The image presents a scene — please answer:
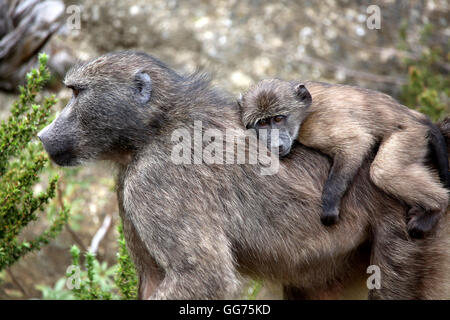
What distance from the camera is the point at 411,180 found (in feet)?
8.73

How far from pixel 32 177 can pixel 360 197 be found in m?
1.78

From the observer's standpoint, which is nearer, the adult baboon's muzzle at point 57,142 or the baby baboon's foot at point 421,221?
the baby baboon's foot at point 421,221

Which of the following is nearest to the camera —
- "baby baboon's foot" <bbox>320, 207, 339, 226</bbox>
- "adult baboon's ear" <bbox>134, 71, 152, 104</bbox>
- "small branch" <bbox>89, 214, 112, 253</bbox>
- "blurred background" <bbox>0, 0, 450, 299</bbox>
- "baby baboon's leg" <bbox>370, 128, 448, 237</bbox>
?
"baby baboon's leg" <bbox>370, 128, 448, 237</bbox>

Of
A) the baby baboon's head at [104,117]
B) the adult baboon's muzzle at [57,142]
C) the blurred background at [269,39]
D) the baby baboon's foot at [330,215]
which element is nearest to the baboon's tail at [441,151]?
the baby baboon's foot at [330,215]

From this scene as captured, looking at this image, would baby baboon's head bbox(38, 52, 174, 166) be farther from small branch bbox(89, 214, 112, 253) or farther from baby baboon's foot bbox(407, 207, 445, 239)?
small branch bbox(89, 214, 112, 253)

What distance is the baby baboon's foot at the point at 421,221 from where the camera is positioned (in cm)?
267

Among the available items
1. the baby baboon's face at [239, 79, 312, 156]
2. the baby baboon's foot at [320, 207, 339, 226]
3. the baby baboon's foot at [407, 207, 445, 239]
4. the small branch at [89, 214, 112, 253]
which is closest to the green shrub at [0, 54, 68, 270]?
the small branch at [89, 214, 112, 253]

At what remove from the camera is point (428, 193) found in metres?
2.63

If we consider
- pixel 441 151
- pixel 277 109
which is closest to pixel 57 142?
pixel 277 109

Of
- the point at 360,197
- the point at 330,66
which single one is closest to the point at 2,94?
the point at 330,66

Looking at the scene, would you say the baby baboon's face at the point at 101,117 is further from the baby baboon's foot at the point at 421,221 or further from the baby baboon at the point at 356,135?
the baby baboon's foot at the point at 421,221

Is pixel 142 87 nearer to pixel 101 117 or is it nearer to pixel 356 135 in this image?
pixel 101 117

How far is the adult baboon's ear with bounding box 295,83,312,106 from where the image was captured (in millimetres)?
3070

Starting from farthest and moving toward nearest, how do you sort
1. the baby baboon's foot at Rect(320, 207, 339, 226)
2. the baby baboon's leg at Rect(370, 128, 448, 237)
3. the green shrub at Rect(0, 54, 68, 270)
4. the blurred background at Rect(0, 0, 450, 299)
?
the blurred background at Rect(0, 0, 450, 299), the green shrub at Rect(0, 54, 68, 270), the baby baboon's foot at Rect(320, 207, 339, 226), the baby baboon's leg at Rect(370, 128, 448, 237)
